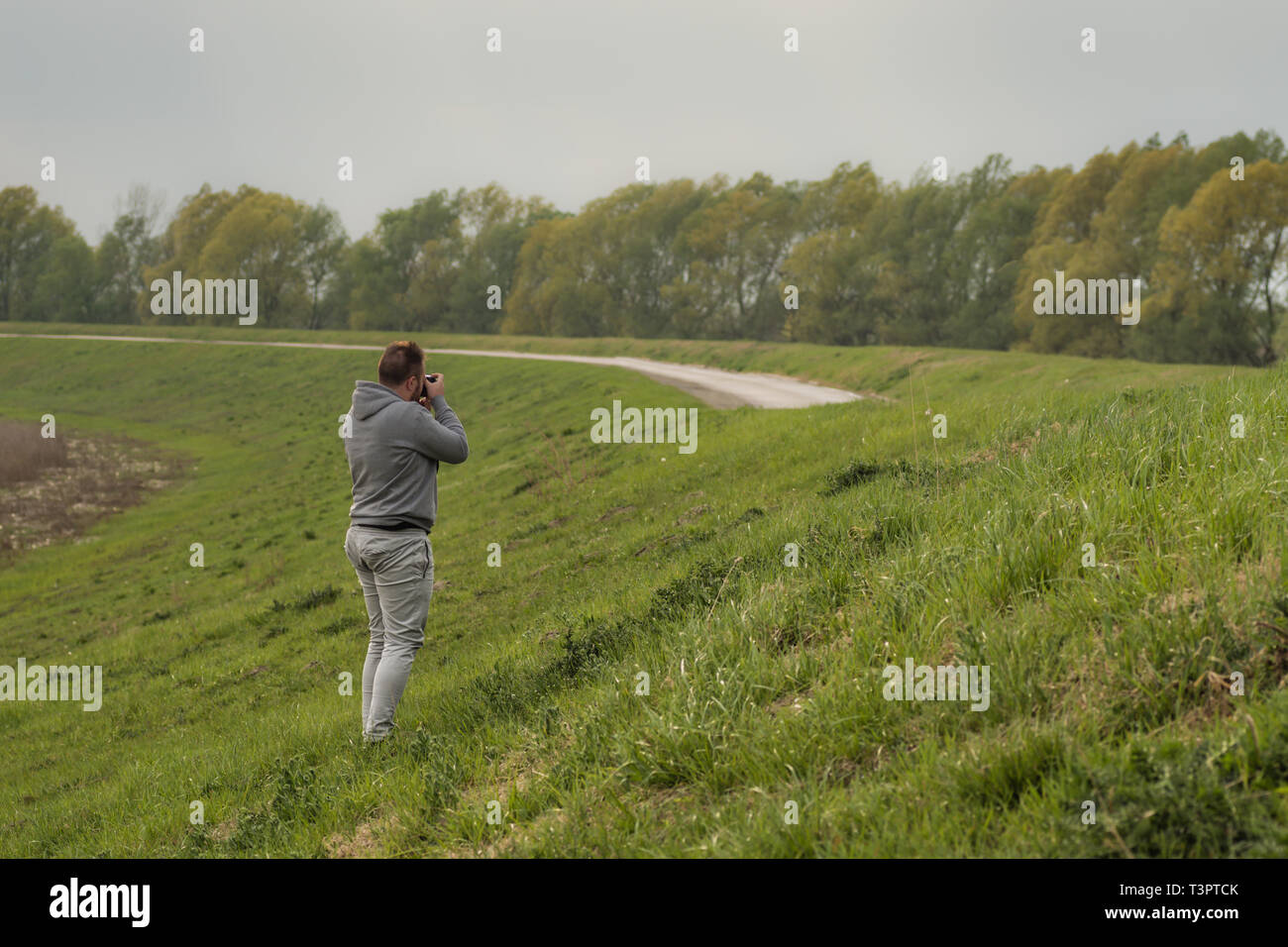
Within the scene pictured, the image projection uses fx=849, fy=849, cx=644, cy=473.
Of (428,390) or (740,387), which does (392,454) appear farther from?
(740,387)

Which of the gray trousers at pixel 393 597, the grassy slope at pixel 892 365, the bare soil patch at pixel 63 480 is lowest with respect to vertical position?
the bare soil patch at pixel 63 480

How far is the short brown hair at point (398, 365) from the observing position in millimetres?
6469

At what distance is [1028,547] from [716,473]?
34.8ft

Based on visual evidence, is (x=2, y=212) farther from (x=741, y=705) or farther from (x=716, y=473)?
(x=741, y=705)

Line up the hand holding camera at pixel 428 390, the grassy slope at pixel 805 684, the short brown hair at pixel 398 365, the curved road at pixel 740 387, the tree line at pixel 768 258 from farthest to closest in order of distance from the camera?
the tree line at pixel 768 258, the curved road at pixel 740 387, the hand holding camera at pixel 428 390, the short brown hair at pixel 398 365, the grassy slope at pixel 805 684

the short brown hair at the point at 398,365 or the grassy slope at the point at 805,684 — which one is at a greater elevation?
the short brown hair at the point at 398,365

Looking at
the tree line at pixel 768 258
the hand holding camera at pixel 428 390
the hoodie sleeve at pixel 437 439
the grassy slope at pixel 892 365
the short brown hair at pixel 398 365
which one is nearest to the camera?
the hoodie sleeve at pixel 437 439

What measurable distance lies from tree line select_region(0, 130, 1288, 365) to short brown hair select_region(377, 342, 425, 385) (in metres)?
43.8

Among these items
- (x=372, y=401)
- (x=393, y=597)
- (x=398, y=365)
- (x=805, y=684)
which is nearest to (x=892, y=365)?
(x=398, y=365)

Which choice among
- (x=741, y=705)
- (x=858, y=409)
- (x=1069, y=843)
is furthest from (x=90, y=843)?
(x=858, y=409)

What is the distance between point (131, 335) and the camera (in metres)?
77.4

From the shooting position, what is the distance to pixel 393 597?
636 cm

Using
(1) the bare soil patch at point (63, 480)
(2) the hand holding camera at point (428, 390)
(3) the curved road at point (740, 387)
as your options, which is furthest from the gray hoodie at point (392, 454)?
(1) the bare soil patch at point (63, 480)

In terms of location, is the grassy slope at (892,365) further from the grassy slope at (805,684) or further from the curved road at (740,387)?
the grassy slope at (805,684)
